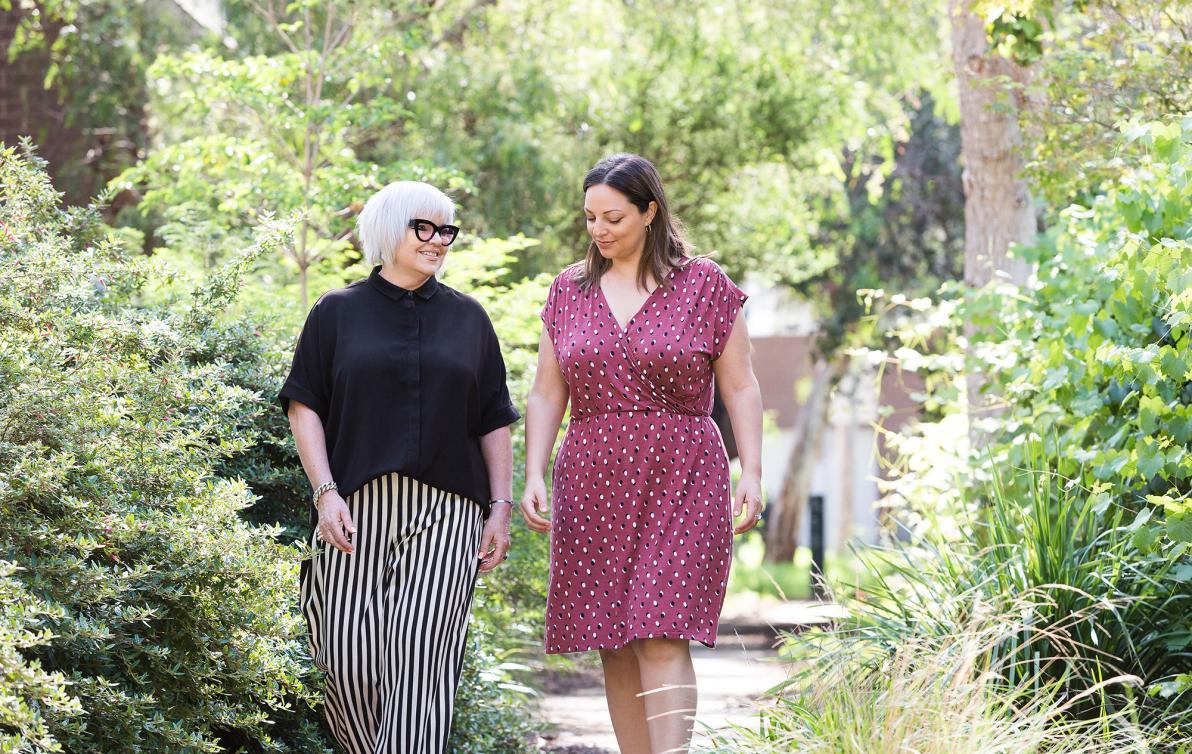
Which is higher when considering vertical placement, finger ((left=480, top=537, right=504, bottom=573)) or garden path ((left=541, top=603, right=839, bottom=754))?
finger ((left=480, top=537, right=504, bottom=573))

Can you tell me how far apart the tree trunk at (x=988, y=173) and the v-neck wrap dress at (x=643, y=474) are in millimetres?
4756

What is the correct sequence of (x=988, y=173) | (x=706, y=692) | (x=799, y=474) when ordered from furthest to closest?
(x=799, y=474)
(x=706, y=692)
(x=988, y=173)

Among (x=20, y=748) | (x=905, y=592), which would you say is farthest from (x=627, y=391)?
(x=20, y=748)

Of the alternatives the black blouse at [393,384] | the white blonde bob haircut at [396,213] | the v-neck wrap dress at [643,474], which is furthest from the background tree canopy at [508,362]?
the v-neck wrap dress at [643,474]

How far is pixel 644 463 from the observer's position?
451cm

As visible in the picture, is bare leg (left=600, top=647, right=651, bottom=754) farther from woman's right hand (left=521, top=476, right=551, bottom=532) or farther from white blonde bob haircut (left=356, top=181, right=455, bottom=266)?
white blonde bob haircut (left=356, top=181, right=455, bottom=266)

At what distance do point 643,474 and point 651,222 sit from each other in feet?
2.70

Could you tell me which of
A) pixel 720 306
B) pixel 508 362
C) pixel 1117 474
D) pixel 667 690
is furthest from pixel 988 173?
pixel 667 690

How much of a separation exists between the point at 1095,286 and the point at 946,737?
2.81m

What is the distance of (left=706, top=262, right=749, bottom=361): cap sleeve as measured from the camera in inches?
181

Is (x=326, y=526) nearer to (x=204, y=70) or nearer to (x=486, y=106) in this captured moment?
(x=204, y=70)

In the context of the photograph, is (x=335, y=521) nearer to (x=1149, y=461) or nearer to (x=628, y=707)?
(x=628, y=707)

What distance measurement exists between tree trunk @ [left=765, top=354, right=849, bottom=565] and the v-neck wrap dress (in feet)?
63.2

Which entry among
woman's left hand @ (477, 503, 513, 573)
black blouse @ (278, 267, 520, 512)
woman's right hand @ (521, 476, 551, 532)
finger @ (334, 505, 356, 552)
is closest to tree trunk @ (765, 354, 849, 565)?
woman's right hand @ (521, 476, 551, 532)
